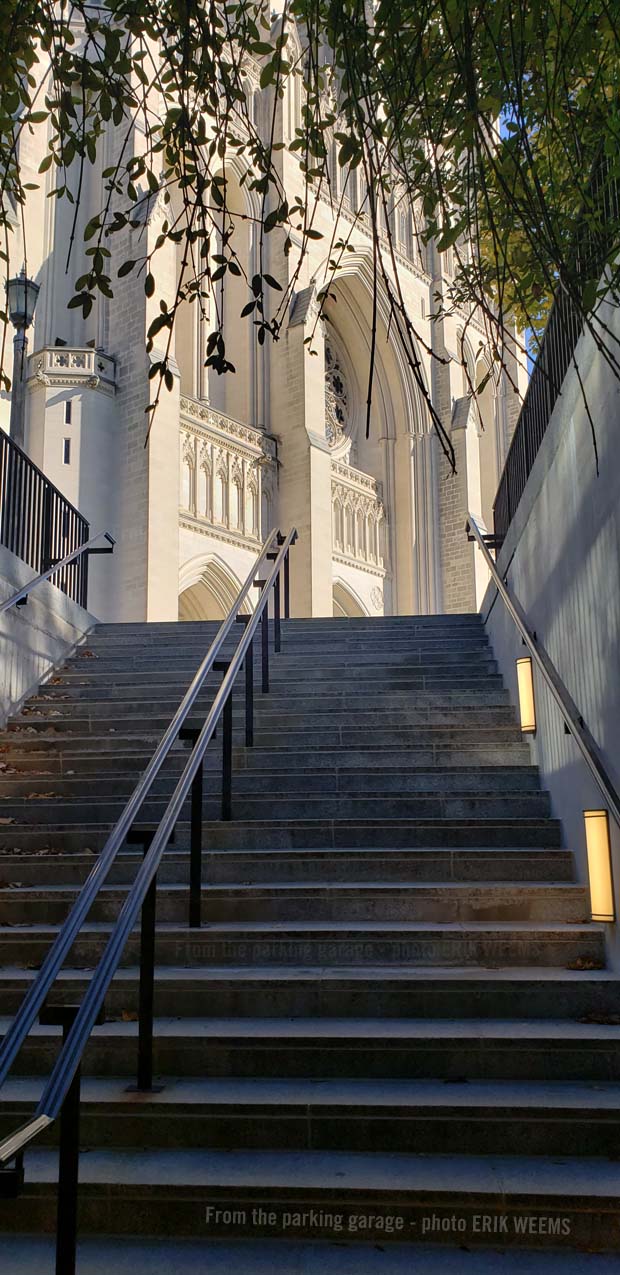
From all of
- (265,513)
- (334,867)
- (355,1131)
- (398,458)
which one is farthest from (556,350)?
(398,458)

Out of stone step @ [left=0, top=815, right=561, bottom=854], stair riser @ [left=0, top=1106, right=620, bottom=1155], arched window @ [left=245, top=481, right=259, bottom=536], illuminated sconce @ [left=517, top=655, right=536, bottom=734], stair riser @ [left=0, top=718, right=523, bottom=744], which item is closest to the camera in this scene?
stair riser @ [left=0, top=1106, right=620, bottom=1155]

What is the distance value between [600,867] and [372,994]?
1.03m

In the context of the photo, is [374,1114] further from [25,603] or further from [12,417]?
[12,417]

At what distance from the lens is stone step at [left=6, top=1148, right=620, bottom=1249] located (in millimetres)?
2559

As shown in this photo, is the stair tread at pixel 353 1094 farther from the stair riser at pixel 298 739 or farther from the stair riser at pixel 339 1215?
the stair riser at pixel 298 739

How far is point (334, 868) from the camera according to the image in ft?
15.5

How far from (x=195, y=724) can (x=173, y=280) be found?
13.0 m

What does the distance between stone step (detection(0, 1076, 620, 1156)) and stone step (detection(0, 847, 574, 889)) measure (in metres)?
1.62

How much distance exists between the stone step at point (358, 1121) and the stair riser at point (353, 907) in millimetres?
1218

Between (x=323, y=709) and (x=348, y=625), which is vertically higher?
(x=348, y=625)

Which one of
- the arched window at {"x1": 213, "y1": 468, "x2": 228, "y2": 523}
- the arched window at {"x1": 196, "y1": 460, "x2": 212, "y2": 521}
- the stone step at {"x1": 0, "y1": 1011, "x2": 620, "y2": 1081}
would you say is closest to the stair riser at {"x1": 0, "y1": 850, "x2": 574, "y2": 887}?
the stone step at {"x1": 0, "y1": 1011, "x2": 620, "y2": 1081}

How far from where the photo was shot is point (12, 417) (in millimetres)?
15070

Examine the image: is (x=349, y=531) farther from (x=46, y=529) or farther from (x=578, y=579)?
(x=578, y=579)

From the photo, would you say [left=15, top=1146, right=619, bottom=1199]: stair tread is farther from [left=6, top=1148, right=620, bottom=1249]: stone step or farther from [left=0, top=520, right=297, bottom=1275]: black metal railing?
[left=0, top=520, right=297, bottom=1275]: black metal railing
